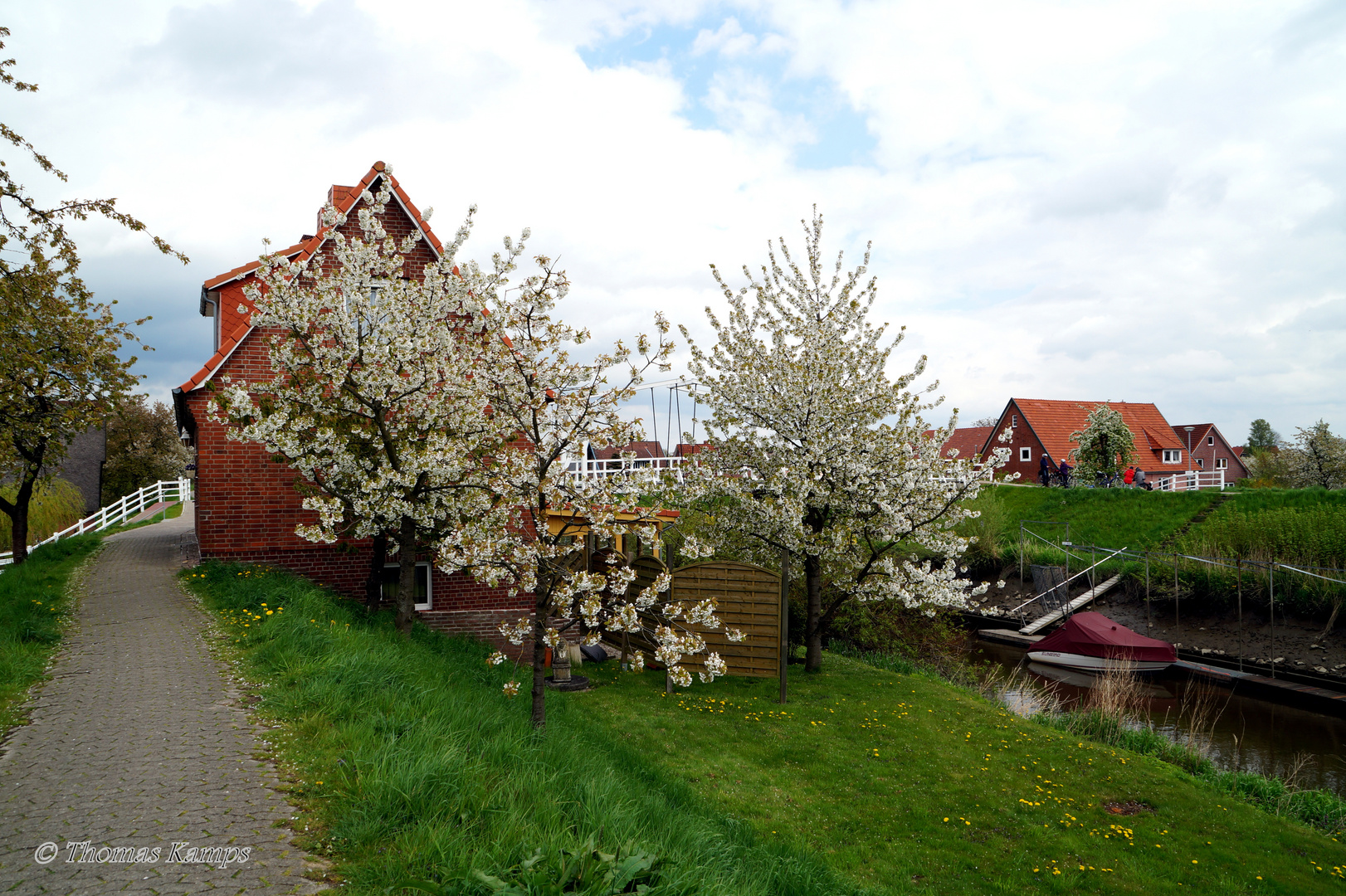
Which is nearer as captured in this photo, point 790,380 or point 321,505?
point 321,505

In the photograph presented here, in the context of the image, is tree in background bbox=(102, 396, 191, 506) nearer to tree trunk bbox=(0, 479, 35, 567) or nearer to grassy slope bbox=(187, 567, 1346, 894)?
tree trunk bbox=(0, 479, 35, 567)

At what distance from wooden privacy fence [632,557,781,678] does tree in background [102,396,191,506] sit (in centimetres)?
4320

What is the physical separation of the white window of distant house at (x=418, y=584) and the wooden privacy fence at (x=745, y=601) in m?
6.33

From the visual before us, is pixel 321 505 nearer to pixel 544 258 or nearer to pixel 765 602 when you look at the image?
pixel 544 258

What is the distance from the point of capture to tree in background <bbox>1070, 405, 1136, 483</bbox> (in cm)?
3928

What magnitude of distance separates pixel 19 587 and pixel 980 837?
15670mm

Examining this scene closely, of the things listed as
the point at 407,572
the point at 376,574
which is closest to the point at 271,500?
the point at 376,574

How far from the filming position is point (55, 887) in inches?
162

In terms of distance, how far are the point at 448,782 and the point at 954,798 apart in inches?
262

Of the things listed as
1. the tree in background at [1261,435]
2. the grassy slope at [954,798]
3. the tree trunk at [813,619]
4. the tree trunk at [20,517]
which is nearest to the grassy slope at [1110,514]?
the tree trunk at [813,619]

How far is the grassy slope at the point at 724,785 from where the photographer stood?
5012mm

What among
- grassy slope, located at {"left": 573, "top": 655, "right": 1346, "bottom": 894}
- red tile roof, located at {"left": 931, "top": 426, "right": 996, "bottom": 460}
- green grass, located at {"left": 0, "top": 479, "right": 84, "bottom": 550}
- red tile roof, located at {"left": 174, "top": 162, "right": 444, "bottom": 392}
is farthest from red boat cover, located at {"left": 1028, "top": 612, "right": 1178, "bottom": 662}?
red tile roof, located at {"left": 931, "top": 426, "right": 996, "bottom": 460}

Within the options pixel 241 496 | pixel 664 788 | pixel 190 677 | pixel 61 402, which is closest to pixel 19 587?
pixel 241 496

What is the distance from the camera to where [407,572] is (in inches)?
502
